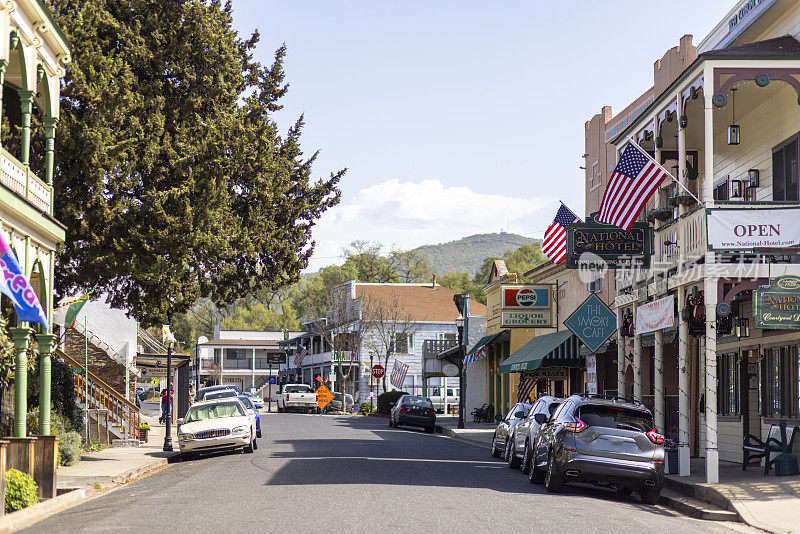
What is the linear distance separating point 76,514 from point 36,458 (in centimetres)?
213

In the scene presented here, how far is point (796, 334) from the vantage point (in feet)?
66.4

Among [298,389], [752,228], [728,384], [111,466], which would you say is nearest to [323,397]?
[298,389]

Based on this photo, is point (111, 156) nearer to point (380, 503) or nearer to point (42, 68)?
point (42, 68)

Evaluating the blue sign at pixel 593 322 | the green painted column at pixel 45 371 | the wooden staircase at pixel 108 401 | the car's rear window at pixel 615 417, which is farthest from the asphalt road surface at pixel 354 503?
the wooden staircase at pixel 108 401

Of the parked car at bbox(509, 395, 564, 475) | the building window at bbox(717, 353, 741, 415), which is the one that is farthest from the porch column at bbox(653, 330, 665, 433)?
the parked car at bbox(509, 395, 564, 475)

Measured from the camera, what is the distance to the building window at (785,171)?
813 inches

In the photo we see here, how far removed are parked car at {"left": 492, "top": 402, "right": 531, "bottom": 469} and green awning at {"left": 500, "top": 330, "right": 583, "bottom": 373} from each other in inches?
341

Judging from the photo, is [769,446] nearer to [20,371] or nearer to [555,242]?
[20,371]

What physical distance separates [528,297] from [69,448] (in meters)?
21.1

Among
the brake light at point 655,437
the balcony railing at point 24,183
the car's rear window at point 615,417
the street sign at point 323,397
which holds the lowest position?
the street sign at point 323,397

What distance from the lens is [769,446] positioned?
18.6 m

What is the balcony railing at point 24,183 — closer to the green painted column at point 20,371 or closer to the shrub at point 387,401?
the green painted column at point 20,371

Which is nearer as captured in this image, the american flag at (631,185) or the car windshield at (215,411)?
the american flag at (631,185)

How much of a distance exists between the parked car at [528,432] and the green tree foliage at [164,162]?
7541 mm
